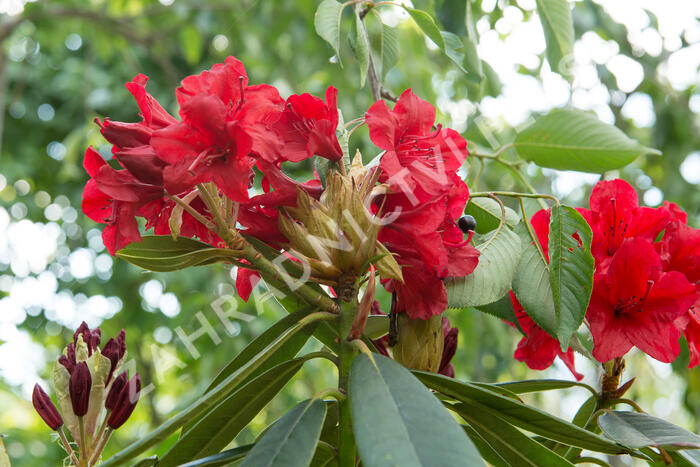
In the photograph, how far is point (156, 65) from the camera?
379 centimetres

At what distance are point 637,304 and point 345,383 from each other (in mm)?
303

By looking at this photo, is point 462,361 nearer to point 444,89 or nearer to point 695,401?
point 695,401

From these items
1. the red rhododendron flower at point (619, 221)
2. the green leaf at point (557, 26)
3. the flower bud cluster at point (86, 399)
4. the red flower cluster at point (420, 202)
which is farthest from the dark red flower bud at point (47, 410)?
the green leaf at point (557, 26)

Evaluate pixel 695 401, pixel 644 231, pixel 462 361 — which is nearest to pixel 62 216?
pixel 462 361

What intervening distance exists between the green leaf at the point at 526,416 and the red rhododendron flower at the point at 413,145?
166 mm

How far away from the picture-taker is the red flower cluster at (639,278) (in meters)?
0.60

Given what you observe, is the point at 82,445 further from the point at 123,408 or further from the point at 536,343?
the point at 536,343

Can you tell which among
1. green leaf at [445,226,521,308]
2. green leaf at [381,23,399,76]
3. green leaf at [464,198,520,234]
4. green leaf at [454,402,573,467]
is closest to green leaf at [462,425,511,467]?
green leaf at [454,402,573,467]

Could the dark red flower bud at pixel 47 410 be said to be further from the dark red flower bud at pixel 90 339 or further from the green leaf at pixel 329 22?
the green leaf at pixel 329 22

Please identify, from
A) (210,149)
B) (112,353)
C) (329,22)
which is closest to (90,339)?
(112,353)

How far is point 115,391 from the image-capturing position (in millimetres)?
583

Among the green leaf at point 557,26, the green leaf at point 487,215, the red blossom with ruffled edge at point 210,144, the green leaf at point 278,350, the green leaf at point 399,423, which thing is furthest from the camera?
the green leaf at point 557,26

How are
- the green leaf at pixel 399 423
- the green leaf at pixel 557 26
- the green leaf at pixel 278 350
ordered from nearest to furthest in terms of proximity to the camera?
the green leaf at pixel 399 423 < the green leaf at pixel 278 350 < the green leaf at pixel 557 26

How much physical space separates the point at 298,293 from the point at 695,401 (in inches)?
103
